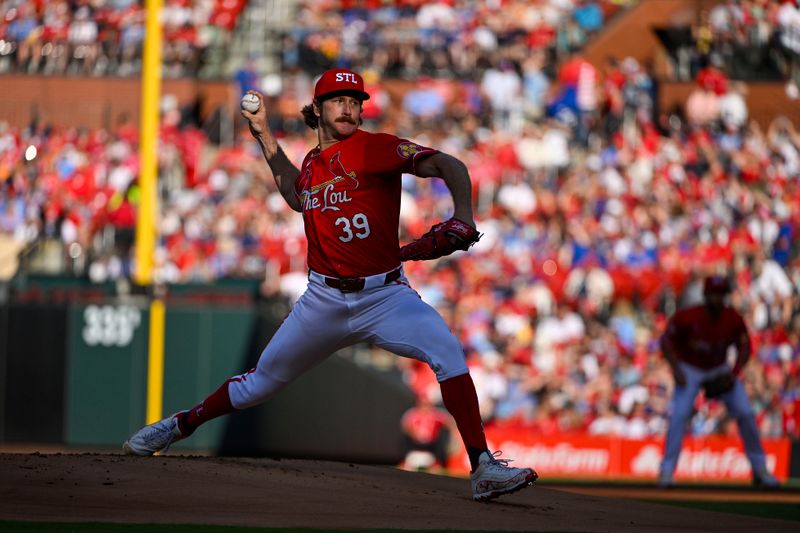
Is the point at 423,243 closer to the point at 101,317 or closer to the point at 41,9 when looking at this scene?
the point at 101,317

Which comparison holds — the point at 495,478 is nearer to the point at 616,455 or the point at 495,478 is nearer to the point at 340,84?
the point at 340,84

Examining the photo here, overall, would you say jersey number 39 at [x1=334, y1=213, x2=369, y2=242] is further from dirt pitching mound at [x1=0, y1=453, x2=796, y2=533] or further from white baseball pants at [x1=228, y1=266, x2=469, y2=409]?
dirt pitching mound at [x1=0, y1=453, x2=796, y2=533]

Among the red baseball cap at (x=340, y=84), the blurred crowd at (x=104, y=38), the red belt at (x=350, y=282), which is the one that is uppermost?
the blurred crowd at (x=104, y=38)

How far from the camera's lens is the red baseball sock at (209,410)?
24.7 ft

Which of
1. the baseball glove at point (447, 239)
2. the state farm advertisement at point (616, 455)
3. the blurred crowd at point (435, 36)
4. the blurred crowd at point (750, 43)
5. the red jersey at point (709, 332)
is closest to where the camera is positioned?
the baseball glove at point (447, 239)

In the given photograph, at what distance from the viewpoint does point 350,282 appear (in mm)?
6992

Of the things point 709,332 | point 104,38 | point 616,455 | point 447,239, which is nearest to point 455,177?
point 447,239

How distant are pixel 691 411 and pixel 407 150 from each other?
687 cm

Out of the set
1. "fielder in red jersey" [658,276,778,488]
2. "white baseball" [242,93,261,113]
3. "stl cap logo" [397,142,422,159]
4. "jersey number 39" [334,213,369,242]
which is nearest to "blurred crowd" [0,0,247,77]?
"fielder in red jersey" [658,276,778,488]

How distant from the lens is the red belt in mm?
6984

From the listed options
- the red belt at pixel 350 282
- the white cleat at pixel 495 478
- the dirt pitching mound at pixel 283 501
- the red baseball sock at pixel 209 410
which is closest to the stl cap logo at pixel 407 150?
the red belt at pixel 350 282

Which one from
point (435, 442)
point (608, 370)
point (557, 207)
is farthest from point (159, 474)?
point (557, 207)

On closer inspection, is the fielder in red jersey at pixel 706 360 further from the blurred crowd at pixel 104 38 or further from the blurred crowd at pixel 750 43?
the blurred crowd at pixel 104 38

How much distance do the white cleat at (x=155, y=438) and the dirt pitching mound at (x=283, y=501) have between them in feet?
0.26
